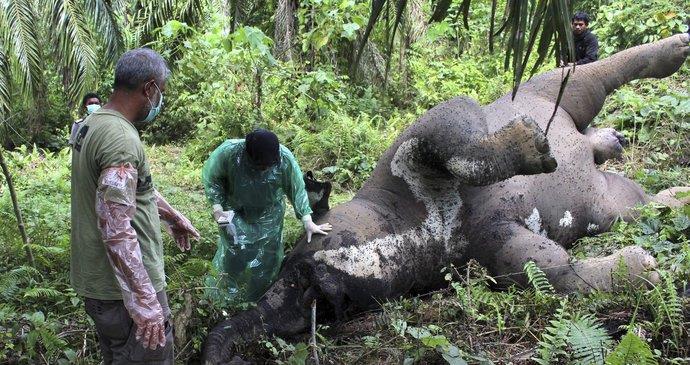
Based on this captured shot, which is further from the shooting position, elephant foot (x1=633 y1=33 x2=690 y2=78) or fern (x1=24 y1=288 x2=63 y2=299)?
elephant foot (x1=633 y1=33 x2=690 y2=78)

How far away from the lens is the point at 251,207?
4988mm

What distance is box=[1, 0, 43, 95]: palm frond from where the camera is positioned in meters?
6.86

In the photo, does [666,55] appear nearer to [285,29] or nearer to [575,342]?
[575,342]

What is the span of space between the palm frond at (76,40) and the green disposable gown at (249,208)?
3.52 metres

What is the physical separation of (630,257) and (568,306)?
2.35ft

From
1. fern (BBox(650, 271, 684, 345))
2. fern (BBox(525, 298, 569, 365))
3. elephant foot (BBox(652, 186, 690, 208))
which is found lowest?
elephant foot (BBox(652, 186, 690, 208))

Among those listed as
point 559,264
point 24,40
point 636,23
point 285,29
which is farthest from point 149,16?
point 559,264

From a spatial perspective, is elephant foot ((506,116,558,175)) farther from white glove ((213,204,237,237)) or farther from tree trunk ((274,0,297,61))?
tree trunk ((274,0,297,61))

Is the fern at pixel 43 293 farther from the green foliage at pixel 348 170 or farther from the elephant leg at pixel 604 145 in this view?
the elephant leg at pixel 604 145

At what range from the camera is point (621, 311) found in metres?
3.82

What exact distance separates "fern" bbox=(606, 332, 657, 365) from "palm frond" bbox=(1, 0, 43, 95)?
606 centimetres

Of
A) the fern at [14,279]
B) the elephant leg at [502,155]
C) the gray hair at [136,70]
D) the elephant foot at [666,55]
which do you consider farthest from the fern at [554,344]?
the elephant foot at [666,55]

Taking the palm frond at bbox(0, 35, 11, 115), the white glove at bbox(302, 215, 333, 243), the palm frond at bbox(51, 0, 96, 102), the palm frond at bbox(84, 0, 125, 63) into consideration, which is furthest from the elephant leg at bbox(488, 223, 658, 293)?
the palm frond at bbox(51, 0, 96, 102)

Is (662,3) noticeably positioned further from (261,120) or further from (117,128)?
(117,128)
